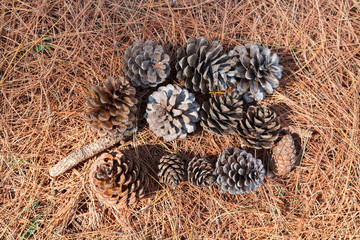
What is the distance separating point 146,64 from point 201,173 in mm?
997

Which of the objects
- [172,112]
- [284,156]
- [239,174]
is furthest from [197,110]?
[284,156]

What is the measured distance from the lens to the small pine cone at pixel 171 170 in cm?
190

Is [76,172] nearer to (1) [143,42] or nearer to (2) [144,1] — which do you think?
(1) [143,42]

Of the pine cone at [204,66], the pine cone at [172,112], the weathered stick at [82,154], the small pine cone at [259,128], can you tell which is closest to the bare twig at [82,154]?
the weathered stick at [82,154]

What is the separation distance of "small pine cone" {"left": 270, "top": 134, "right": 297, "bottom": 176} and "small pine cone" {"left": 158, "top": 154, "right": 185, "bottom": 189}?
32.0 inches

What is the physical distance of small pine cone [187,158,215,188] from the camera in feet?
6.31

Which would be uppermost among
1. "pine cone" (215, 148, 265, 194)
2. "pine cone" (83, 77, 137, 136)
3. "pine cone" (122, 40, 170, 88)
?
"pine cone" (122, 40, 170, 88)

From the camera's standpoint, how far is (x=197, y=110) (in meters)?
1.96

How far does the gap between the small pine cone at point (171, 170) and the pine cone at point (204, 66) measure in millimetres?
Answer: 619

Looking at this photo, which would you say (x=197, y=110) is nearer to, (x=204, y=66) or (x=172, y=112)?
(x=172, y=112)

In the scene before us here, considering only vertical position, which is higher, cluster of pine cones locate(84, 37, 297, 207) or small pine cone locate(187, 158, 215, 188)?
cluster of pine cones locate(84, 37, 297, 207)

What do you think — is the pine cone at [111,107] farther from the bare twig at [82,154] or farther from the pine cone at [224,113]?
the pine cone at [224,113]

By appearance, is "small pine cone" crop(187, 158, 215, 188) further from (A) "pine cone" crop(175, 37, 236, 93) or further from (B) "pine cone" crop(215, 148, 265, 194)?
(A) "pine cone" crop(175, 37, 236, 93)

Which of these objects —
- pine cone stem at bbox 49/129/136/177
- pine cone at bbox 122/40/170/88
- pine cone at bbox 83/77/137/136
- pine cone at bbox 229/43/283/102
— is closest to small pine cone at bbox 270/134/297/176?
pine cone at bbox 229/43/283/102
